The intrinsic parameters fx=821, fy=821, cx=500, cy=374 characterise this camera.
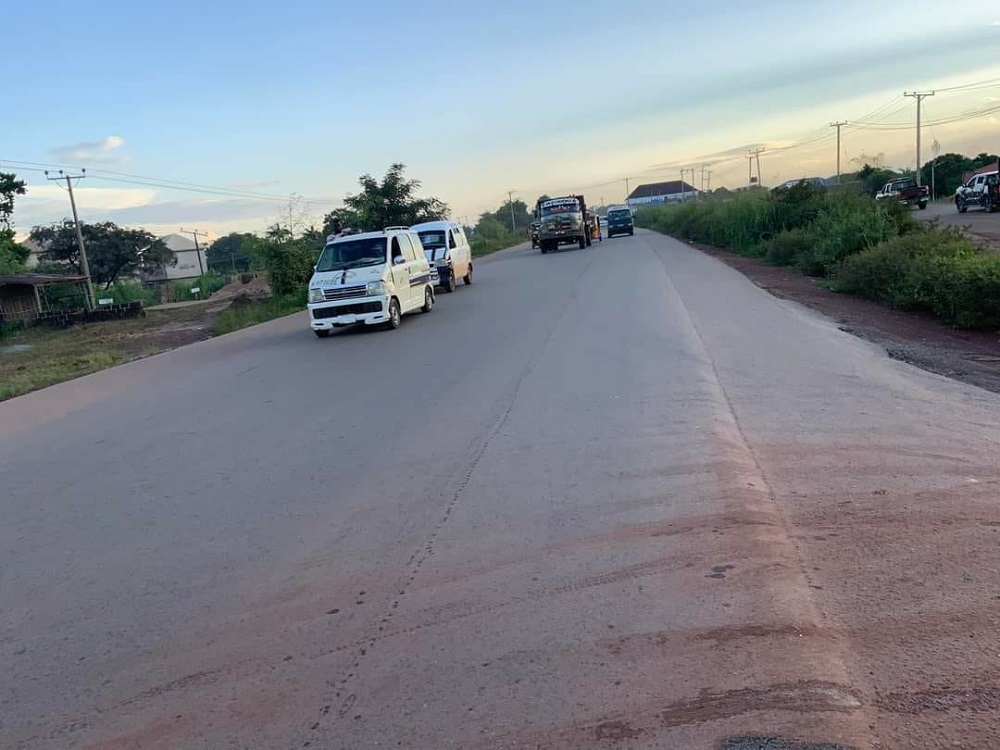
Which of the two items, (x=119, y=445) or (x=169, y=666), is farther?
(x=119, y=445)

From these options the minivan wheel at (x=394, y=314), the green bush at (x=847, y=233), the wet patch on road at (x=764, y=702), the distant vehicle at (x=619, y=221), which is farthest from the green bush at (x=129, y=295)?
the wet patch on road at (x=764, y=702)

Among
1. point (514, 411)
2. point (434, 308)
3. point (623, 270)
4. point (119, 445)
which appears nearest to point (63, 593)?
point (119, 445)

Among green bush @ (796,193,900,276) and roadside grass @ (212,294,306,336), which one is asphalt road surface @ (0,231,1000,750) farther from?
roadside grass @ (212,294,306,336)

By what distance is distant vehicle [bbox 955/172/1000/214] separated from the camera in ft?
125

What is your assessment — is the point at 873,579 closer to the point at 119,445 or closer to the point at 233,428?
the point at 233,428

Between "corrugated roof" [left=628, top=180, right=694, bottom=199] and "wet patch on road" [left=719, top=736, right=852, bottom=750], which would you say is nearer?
"wet patch on road" [left=719, top=736, right=852, bottom=750]

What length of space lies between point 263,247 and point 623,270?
13405mm

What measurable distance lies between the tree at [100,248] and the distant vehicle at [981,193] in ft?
199

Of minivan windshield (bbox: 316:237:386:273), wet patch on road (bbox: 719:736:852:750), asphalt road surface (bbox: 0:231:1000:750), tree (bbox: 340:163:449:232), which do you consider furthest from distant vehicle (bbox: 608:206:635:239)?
wet patch on road (bbox: 719:736:852:750)

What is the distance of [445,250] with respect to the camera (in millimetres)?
25047

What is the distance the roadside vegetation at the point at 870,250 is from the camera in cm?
1203

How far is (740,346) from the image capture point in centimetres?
1106

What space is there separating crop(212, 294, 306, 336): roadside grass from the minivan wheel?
7.26 meters

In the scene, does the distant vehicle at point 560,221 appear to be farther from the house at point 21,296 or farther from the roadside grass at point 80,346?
the house at point 21,296
